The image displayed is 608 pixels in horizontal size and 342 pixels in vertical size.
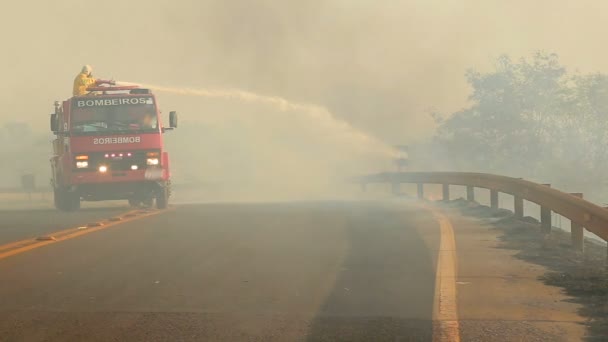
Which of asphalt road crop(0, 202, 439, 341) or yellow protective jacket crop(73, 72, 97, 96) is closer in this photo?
asphalt road crop(0, 202, 439, 341)

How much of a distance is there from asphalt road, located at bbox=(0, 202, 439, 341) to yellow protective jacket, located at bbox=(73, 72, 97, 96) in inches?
362

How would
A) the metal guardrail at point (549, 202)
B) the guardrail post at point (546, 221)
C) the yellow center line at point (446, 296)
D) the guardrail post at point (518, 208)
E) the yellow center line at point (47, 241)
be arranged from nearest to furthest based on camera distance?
the yellow center line at point (446, 296)
the metal guardrail at point (549, 202)
the yellow center line at point (47, 241)
the guardrail post at point (546, 221)
the guardrail post at point (518, 208)

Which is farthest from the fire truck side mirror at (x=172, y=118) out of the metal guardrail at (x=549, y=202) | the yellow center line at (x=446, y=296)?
the yellow center line at (x=446, y=296)

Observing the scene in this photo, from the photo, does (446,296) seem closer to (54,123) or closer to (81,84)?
(54,123)

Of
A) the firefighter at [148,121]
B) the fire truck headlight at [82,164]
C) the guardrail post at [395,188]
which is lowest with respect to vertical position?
the guardrail post at [395,188]

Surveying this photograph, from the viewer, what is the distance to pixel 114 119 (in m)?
21.8

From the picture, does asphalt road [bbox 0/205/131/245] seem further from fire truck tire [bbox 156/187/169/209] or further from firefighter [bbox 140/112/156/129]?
firefighter [bbox 140/112/156/129]

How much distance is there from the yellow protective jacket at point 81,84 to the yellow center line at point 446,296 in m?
12.5

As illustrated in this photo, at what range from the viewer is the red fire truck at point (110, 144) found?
2161cm

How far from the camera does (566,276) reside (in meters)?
9.30

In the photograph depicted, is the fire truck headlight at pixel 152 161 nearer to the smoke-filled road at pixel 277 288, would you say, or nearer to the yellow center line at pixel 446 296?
the smoke-filled road at pixel 277 288

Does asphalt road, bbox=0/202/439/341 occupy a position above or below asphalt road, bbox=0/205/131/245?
above

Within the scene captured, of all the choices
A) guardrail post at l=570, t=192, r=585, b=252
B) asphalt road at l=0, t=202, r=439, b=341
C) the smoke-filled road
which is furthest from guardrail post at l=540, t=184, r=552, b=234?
guardrail post at l=570, t=192, r=585, b=252

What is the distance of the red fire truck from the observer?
70.9 feet
